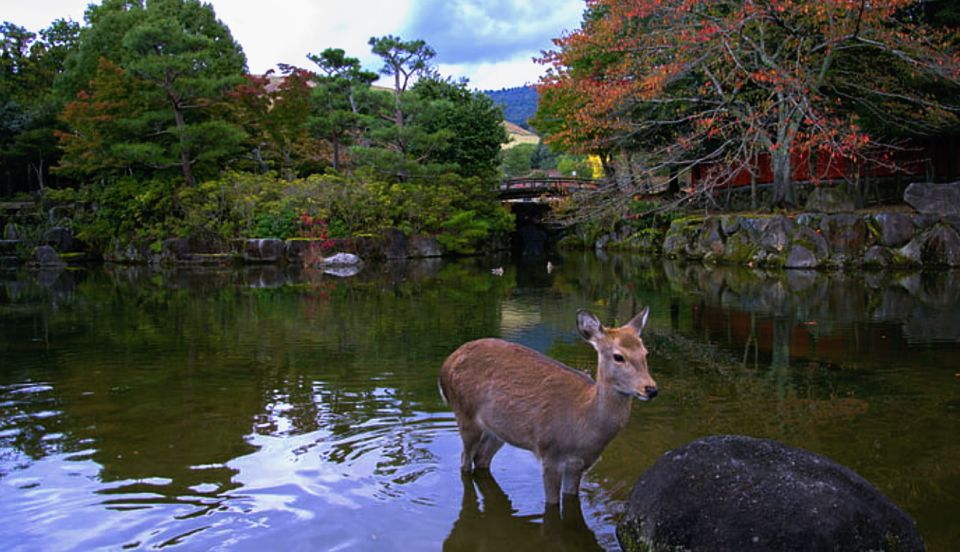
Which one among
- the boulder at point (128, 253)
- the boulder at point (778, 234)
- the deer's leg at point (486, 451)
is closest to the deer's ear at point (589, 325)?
the deer's leg at point (486, 451)

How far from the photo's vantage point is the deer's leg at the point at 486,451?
211 inches

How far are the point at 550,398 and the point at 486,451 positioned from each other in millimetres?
931

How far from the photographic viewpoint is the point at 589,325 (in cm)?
436

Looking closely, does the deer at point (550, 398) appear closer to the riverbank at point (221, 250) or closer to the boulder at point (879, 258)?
the boulder at point (879, 258)

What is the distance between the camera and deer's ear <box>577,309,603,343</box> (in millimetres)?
4320

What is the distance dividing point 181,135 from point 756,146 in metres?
21.9

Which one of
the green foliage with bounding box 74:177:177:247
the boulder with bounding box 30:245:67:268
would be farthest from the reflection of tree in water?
the boulder with bounding box 30:245:67:268

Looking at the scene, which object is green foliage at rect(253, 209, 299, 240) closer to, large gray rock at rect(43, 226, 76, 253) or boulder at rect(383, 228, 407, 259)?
boulder at rect(383, 228, 407, 259)

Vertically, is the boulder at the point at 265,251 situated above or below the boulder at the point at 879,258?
above

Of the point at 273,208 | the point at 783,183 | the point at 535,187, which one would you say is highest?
the point at 535,187

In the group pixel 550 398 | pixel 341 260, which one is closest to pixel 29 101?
Answer: pixel 341 260

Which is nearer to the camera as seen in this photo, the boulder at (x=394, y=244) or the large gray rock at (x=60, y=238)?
the boulder at (x=394, y=244)

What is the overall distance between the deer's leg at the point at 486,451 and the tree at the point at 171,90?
90.4 ft

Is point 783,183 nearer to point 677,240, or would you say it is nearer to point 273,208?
point 677,240
